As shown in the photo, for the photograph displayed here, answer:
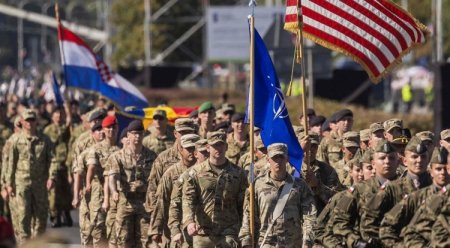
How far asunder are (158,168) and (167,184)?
4.30 feet

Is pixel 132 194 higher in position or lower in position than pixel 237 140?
lower

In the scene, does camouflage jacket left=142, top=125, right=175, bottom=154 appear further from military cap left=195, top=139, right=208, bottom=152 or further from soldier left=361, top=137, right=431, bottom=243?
soldier left=361, top=137, right=431, bottom=243

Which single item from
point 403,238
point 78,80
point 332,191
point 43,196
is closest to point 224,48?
point 78,80

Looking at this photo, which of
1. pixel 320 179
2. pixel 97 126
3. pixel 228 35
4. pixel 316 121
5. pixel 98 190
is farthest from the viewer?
pixel 228 35

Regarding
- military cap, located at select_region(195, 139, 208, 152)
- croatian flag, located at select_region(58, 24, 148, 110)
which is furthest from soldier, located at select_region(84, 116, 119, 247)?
croatian flag, located at select_region(58, 24, 148, 110)

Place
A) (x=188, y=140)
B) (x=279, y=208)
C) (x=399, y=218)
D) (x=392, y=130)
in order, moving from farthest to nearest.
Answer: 1. (x=392, y=130)
2. (x=188, y=140)
3. (x=279, y=208)
4. (x=399, y=218)

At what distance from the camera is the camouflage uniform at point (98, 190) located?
2067cm

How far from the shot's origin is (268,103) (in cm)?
1702

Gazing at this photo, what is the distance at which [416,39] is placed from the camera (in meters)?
18.0

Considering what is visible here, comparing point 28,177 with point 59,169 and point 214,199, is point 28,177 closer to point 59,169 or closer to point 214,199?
point 59,169

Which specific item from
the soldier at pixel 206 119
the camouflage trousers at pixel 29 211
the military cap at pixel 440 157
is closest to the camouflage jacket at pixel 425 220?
the military cap at pixel 440 157

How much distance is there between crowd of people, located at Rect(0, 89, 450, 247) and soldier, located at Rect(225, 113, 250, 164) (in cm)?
2

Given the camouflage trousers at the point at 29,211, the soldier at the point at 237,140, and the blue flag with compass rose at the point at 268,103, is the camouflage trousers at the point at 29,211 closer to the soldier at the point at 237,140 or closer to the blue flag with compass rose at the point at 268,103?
the soldier at the point at 237,140

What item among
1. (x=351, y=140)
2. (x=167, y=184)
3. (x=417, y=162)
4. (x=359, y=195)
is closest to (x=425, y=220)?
(x=417, y=162)
